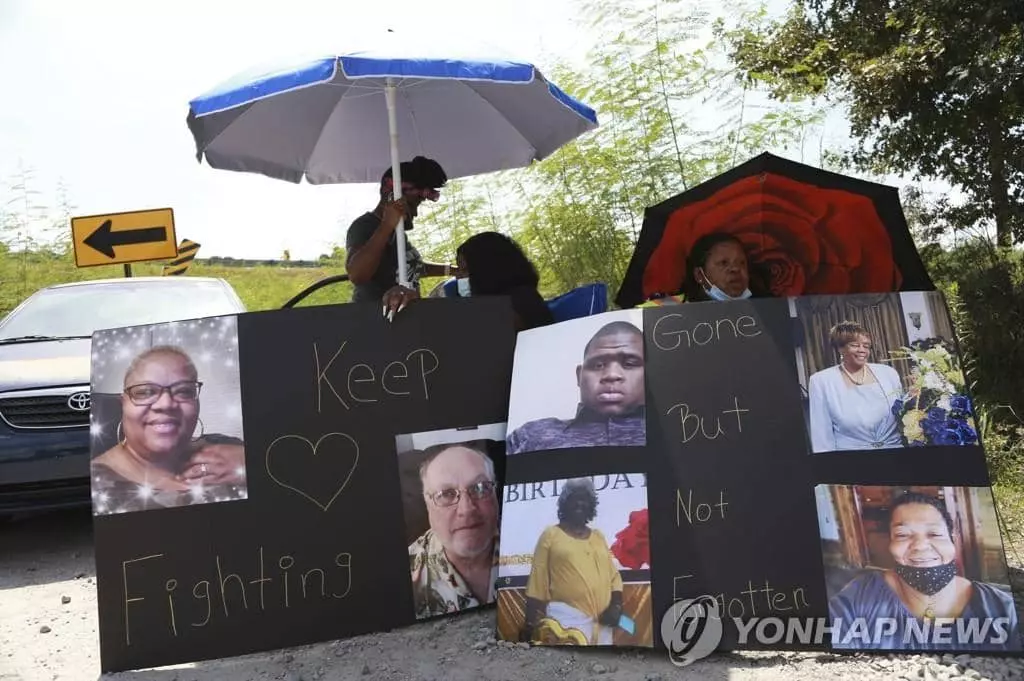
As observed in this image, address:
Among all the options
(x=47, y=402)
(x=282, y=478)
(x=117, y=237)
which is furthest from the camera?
(x=117, y=237)

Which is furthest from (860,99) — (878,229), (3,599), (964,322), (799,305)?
(3,599)

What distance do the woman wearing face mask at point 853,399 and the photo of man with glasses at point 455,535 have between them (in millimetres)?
1386

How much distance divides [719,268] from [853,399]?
1080 mm

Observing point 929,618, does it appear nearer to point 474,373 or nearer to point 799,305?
point 799,305

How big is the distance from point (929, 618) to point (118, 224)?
8.77 meters

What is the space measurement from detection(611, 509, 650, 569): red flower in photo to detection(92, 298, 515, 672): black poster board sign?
69 centimetres

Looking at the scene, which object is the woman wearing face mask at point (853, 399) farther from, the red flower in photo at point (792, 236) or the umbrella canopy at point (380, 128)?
the umbrella canopy at point (380, 128)

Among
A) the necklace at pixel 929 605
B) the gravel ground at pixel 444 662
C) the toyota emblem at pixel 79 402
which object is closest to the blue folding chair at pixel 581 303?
the gravel ground at pixel 444 662

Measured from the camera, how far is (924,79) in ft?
28.2

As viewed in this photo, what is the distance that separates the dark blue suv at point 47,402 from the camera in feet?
17.3

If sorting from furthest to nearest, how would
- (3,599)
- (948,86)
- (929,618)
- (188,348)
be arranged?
(948,86)
(3,599)
(188,348)
(929,618)

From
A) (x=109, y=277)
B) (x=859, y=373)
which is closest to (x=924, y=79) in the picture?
(x=859, y=373)

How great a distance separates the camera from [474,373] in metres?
3.90

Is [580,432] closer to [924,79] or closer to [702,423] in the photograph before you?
[702,423]
